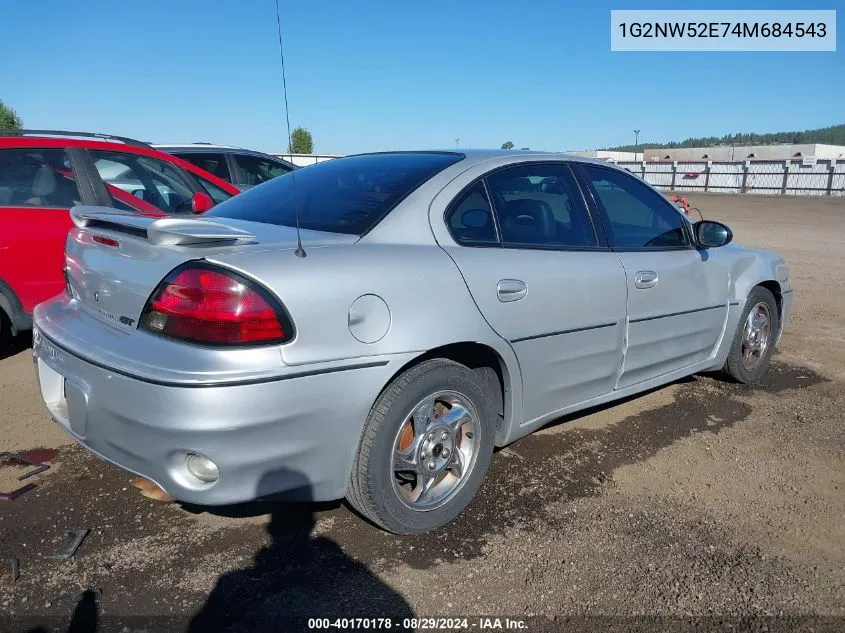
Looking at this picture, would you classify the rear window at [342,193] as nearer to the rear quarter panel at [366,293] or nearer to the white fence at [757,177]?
the rear quarter panel at [366,293]

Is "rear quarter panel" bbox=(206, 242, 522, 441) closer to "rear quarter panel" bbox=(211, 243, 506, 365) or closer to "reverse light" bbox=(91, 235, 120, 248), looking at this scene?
"rear quarter panel" bbox=(211, 243, 506, 365)

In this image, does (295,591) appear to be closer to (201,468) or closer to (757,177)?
(201,468)

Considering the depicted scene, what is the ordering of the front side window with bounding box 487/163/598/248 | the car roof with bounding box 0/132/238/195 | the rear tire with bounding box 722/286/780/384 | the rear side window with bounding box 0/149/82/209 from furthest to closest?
the car roof with bounding box 0/132/238/195 < the rear side window with bounding box 0/149/82/209 < the rear tire with bounding box 722/286/780/384 < the front side window with bounding box 487/163/598/248

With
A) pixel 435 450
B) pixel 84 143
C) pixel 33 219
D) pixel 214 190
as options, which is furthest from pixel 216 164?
pixel 435 450

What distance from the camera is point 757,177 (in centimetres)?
3788

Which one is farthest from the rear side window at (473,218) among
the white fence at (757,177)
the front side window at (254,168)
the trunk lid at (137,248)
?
the white fence at (757,177)

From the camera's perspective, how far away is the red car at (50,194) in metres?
4.73

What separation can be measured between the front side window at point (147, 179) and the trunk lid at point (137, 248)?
2.81 meters

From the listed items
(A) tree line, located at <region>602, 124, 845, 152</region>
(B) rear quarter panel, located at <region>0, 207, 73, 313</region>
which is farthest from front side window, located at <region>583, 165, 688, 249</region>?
(A) tree line, located at <region>602, 124, 845, 152</region>

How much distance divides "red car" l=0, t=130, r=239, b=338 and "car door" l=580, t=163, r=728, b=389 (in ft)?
8.21

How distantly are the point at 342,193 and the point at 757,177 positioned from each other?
40.4 m

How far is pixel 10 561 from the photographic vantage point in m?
2.52

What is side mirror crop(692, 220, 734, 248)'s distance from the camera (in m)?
4.05

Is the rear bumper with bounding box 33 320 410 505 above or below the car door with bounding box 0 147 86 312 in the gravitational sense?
Answer: below
